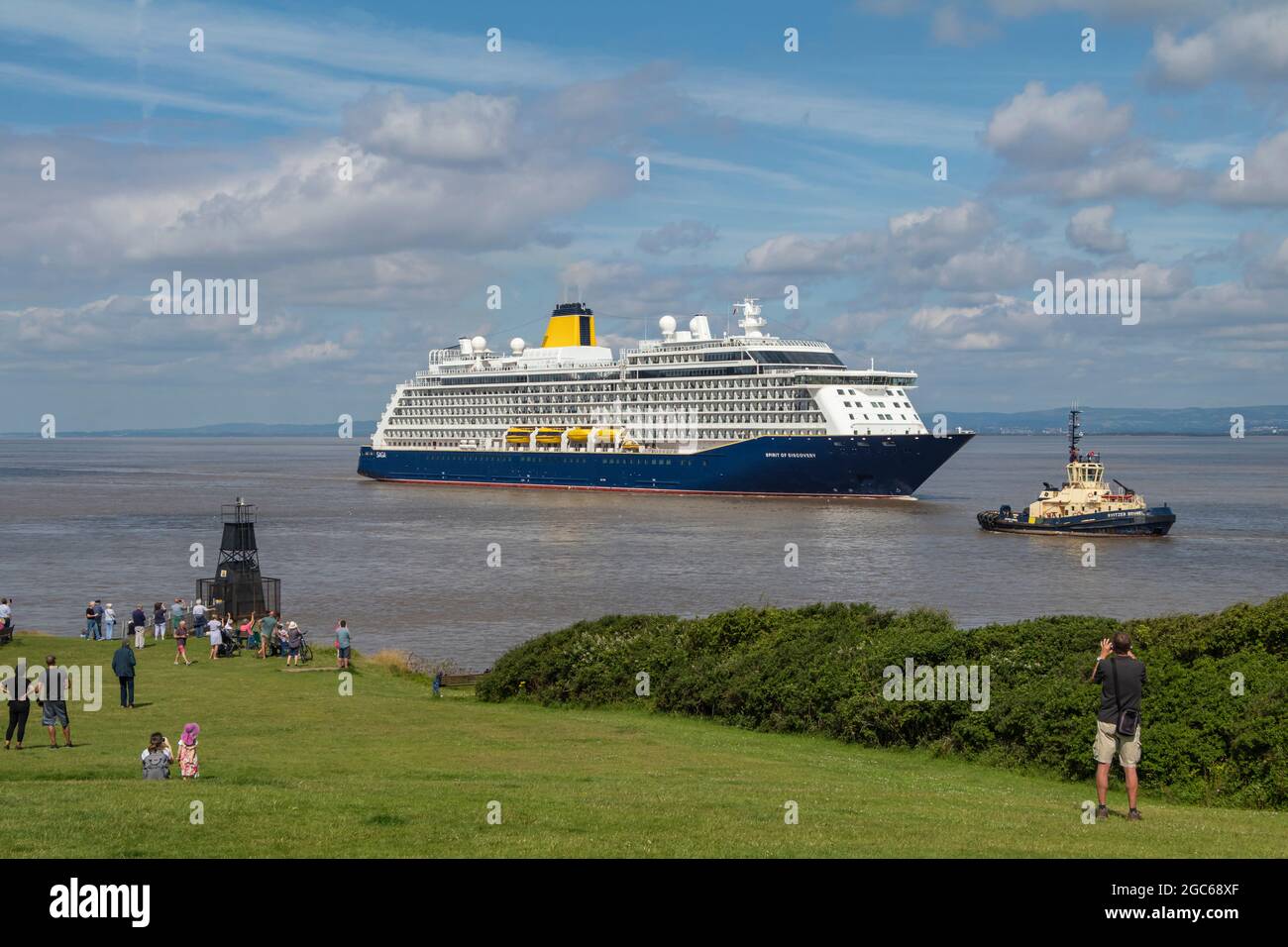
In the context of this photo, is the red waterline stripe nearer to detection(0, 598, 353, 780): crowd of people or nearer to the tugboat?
the tugboat

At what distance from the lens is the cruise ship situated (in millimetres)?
81062

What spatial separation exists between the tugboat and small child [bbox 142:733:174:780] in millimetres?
53059

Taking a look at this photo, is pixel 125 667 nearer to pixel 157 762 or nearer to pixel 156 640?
pixel 157 762

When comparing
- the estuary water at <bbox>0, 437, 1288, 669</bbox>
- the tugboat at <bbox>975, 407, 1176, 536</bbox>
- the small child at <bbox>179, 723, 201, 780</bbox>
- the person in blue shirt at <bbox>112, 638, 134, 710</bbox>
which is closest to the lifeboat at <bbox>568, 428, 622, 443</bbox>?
the estuary water at <bbox>0, 437, 1288, 669</bbox>

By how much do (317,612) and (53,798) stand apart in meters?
26.9

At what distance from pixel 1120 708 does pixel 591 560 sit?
40448 mm

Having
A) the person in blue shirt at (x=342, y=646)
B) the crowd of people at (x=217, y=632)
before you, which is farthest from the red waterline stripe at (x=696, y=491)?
the person in blue shirt at (x=342, y=646)

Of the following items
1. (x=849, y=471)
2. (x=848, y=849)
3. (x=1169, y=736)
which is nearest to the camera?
(x=848, y=849)

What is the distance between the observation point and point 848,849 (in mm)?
9320

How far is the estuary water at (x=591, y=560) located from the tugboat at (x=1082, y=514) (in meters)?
1.02

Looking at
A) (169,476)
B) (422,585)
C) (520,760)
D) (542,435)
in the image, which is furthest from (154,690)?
(169,476)

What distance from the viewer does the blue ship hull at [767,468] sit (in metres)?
79.6

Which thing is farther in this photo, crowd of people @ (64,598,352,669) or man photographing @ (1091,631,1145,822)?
crowd of people @ (64,598,352,669)

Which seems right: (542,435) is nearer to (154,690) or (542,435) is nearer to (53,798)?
(154,690)
